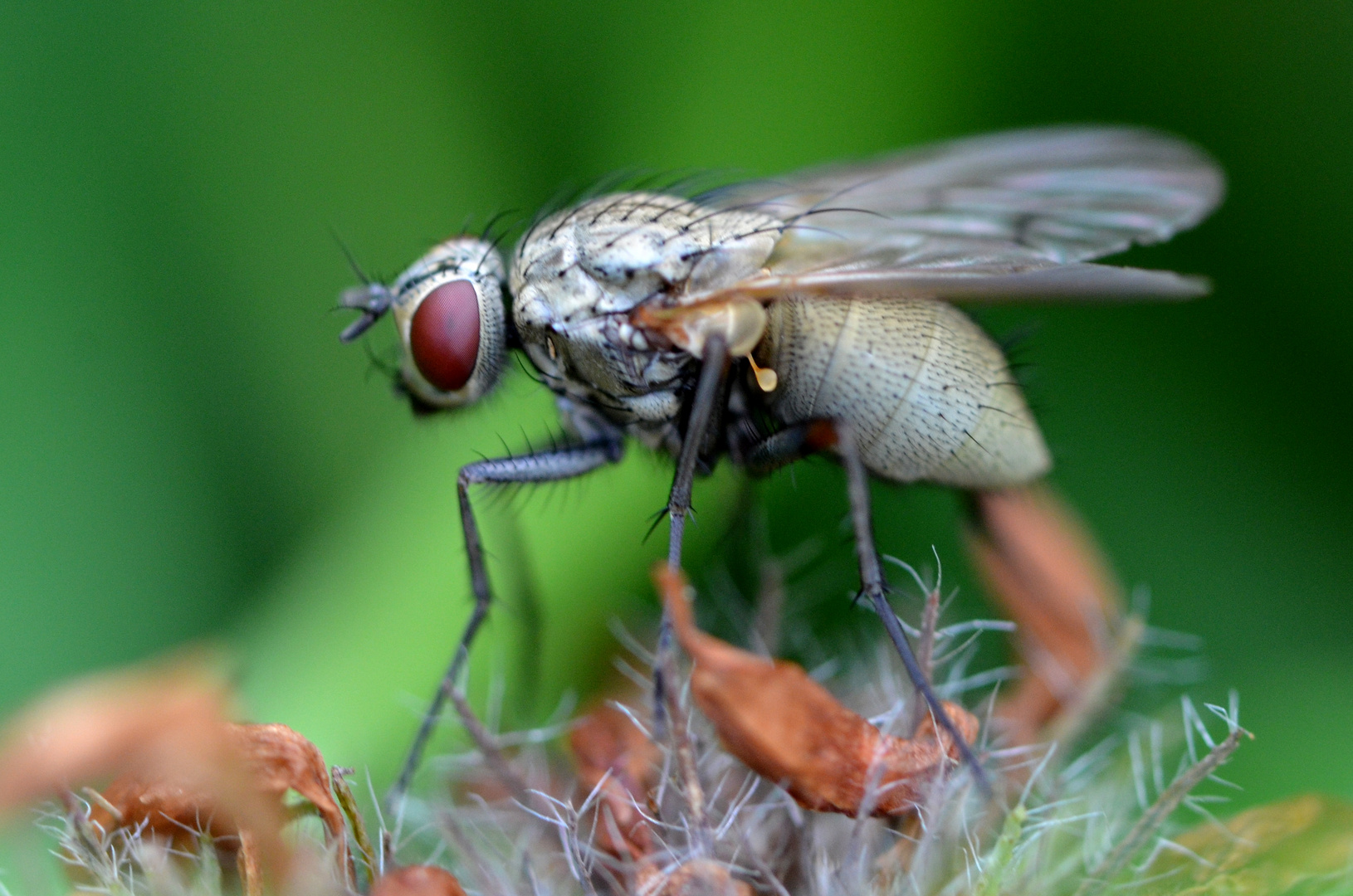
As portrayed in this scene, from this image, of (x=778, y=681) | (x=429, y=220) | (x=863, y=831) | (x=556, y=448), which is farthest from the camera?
(x=429, y=220)

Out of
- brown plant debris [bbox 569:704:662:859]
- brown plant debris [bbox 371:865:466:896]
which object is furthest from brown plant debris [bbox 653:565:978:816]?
brown plant debris [bbox 371:865:466:896]

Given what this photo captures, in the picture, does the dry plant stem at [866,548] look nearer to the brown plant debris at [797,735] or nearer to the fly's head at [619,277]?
the brown plant debris at [797,735]

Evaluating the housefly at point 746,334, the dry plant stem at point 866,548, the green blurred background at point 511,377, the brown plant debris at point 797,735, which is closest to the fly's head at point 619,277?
the housefly at point 746,334

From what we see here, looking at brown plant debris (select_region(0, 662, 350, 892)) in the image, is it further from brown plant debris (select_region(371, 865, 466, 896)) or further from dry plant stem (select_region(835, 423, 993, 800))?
dry plant stem (select_region(835, 423, 993, 800))

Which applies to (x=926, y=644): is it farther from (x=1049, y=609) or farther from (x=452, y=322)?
(x=452, y=322)

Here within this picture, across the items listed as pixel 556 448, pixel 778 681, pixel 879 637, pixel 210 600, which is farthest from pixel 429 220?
pixel 778 681

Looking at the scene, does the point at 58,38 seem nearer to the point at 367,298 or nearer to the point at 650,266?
the point at 367,298
